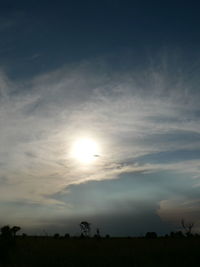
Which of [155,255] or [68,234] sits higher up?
[68,234]

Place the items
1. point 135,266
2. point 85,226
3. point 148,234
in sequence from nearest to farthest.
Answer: point 135,266 < point 148,234 < point 85,226

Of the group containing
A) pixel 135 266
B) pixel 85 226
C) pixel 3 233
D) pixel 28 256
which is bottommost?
pixel 135 266

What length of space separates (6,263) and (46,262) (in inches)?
107

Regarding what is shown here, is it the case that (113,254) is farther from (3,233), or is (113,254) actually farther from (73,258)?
(3,233)

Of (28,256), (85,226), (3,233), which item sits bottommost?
(28,256)

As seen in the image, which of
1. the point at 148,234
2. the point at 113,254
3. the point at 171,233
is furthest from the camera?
the point at 171,233

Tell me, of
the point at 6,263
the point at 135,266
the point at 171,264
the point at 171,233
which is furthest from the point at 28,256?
the point at 171,233

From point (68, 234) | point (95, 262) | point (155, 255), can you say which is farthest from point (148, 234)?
point (95, 262)

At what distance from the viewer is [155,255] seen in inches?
942

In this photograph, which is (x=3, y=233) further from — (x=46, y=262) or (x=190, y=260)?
(x=190, y=260)

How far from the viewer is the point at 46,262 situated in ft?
69.4

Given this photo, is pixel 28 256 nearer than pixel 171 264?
No

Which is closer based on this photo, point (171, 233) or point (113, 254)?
point (113, 254)

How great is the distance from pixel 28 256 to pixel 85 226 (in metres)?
47.1
